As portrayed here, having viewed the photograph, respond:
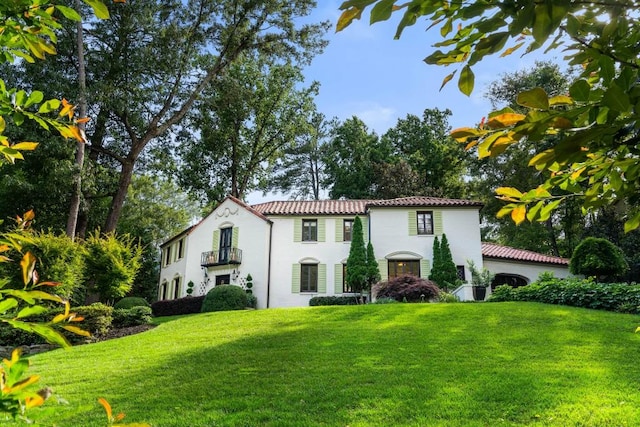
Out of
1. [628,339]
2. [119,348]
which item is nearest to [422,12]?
[628,339]

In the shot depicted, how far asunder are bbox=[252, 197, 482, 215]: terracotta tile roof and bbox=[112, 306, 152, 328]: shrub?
10.0 m

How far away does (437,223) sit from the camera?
23547 mm

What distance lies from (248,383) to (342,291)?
55.0 feet

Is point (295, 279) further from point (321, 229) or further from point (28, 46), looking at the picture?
point (28, 46)

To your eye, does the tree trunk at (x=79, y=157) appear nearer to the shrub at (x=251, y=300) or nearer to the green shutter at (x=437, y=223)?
the shrub at (x=251, y=300)

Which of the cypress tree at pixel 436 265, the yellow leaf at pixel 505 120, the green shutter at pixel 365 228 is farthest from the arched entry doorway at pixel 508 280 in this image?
the yellow leaf at pixel 505 120

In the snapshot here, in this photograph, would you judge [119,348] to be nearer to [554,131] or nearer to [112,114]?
[554,131]

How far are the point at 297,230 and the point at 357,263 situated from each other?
4.08m

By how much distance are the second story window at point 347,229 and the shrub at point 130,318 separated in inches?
458

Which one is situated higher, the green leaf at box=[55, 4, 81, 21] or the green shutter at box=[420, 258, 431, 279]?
the green shutter at box=[420, 258, 431, 279]

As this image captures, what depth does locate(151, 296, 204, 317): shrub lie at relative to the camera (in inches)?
854

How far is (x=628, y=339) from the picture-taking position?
8.90m

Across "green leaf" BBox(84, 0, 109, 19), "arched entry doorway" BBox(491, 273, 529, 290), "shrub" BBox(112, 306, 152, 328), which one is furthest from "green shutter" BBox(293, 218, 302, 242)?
"green leaf" BBox(84, 0, 109, 19)

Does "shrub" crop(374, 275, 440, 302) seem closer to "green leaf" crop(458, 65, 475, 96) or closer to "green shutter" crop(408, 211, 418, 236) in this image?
"green shutter" crop(408, 211, 418, 236)
